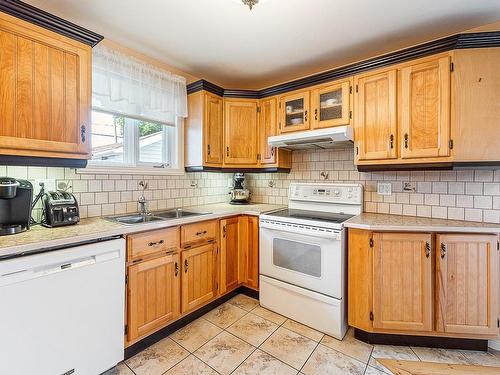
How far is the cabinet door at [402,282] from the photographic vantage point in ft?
5.82

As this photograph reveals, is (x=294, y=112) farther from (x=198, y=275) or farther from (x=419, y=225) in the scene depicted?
(x=198, y=275)

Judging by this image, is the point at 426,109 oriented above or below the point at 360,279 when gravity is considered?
above

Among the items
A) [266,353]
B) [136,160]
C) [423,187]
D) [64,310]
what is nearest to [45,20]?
[136,160]

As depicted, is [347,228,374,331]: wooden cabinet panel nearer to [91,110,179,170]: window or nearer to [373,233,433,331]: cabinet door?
[373,233,433,331]: cabinet door

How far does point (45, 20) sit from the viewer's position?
1.43m

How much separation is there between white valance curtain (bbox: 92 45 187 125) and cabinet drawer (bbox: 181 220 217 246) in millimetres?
1136

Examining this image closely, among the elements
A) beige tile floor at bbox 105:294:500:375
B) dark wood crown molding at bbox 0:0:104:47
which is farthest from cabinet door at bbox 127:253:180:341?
dark wood crown molding at bbox 0:0:104:47

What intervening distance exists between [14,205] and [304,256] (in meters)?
2.03

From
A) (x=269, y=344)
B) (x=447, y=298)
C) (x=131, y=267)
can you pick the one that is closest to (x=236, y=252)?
(x=269, y=344)

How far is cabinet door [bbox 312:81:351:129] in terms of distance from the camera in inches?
87.7

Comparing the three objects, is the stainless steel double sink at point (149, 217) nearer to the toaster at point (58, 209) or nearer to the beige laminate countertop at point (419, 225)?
the toaster at point (58, 209)

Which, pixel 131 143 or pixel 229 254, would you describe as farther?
pixel 229 254

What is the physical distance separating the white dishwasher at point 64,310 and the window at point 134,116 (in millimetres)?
866

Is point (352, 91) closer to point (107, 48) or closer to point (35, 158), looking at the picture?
point (107, 48)
